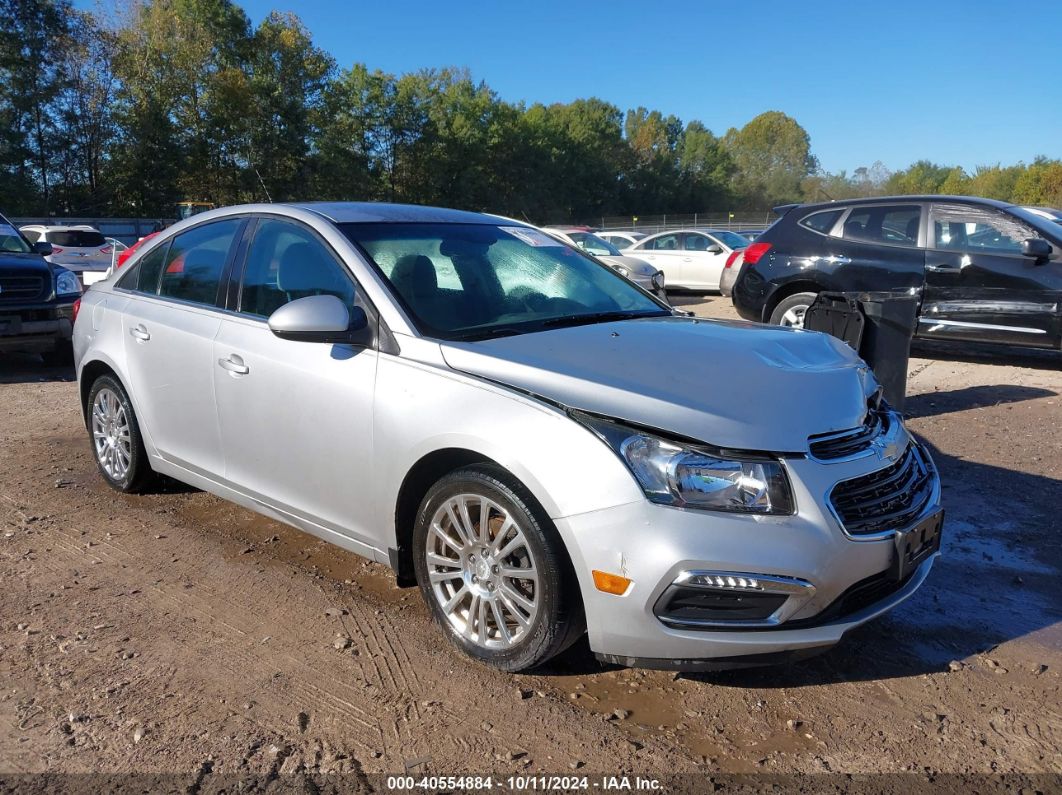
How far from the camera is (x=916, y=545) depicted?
298 cm

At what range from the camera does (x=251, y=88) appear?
4819 cm

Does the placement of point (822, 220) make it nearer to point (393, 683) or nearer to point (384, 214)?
point (384, 214)

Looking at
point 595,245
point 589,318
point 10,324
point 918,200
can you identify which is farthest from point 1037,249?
point 595,245

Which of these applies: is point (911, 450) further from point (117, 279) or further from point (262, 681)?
point (117, 279)

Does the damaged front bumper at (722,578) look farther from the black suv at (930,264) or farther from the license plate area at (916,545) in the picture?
the black suv at (930,264)

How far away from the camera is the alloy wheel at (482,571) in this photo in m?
2.93

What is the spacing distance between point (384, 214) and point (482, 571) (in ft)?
6.25

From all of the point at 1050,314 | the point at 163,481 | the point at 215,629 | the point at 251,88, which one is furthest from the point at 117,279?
the point at 251,88

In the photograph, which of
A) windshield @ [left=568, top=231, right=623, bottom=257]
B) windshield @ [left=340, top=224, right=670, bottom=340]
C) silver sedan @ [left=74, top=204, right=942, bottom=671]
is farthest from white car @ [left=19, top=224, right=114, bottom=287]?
windshield @ [left=340, top=224, right=670, bottom=340]

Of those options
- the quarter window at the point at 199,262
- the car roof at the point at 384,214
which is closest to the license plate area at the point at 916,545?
the car roof at the point at 384,214

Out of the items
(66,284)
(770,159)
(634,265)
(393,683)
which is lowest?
(393,683)

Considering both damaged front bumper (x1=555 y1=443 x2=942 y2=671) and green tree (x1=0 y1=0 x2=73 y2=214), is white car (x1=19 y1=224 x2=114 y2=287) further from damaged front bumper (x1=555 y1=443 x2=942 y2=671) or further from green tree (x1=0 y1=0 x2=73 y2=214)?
green tree (x1=0 y1=0 x2=73 y2=214)

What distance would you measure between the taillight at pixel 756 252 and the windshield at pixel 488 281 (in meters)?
5.63

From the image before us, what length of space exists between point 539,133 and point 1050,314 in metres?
69.6
